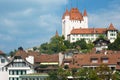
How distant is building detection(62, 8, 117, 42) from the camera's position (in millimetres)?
159825

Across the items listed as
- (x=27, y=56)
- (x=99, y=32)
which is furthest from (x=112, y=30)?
(x=27, y=56)

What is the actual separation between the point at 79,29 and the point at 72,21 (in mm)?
13558

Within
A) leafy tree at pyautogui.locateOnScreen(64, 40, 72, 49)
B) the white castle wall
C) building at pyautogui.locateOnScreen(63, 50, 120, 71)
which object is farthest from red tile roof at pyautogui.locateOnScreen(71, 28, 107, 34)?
building at pyautogui.locateOnScreen(63, 50, 120, 71)

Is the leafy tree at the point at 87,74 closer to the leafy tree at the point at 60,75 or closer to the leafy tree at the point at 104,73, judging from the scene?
the leafy tree at the point at 104,73

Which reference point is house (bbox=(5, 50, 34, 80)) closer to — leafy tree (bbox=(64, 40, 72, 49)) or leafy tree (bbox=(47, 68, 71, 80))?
leafy tree (bbox=(47, 68, 71, 80))

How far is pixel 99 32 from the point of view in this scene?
536 feet

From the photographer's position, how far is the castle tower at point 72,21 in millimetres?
178625

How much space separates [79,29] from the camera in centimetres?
16888

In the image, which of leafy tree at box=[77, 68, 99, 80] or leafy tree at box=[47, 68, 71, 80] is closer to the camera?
leafy tree at box=[77, 68, 99, 80]

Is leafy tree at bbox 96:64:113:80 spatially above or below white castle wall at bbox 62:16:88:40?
below

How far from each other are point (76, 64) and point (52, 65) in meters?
7.27

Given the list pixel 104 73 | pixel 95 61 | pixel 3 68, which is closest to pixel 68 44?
pixel 3 68

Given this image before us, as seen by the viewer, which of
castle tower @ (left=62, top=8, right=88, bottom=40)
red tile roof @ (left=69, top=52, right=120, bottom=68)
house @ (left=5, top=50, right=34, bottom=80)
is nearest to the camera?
red tile roof @ (left=69, top=52, right=120, bottom=68)

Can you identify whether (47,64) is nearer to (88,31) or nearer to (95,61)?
(95,61)
